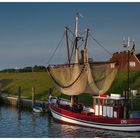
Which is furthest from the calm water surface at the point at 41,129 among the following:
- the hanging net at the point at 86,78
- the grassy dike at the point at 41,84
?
the grassy dike at the point at 41,84

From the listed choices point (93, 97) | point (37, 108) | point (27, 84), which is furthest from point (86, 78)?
point (27, 84)

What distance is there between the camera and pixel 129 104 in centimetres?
4600

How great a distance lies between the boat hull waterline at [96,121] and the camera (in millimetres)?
44531

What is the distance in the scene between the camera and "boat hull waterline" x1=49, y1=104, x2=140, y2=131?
4453 cm

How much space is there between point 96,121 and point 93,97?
97.5 inches

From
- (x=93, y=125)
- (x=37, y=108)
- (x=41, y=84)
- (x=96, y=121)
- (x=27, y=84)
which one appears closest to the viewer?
(x=96, y=121)

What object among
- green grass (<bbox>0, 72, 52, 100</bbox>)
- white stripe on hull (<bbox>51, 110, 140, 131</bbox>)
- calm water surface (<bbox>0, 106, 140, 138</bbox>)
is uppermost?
green grass (<bbox>0, 72, 52, 100</bbox>)

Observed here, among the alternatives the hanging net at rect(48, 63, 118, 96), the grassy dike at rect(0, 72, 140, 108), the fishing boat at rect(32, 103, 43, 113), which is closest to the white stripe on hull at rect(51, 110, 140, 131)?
the hanging net at rect(48, 63, 118, 96)

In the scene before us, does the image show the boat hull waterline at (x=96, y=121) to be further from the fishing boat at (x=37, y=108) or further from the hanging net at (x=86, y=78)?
the fishing boat at (x=37, y=108)

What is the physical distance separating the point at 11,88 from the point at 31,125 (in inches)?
1556

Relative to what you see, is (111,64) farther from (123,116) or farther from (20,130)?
(20,130)

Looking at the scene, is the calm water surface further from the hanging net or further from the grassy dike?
the grassy dike

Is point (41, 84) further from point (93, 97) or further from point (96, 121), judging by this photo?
point (96, 121)

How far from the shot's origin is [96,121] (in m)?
47.1
